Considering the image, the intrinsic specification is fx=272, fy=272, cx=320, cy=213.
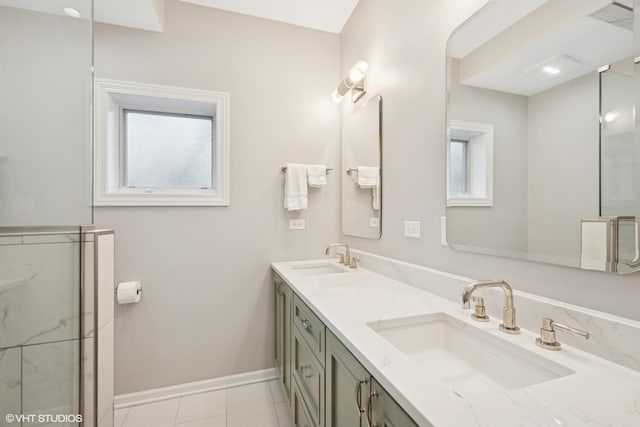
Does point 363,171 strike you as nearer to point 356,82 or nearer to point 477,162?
point 356,82

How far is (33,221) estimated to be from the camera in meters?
0.95

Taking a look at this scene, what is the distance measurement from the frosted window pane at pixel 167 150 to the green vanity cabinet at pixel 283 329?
3.18ft

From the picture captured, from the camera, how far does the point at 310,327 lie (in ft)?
3.75

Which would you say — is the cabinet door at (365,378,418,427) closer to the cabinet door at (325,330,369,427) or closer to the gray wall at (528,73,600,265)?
the cabinet door at (325,330,369,427)

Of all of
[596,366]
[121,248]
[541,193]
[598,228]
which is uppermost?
[541,193]

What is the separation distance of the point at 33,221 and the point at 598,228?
5.74 ft

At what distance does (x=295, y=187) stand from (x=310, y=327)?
1.08 meters

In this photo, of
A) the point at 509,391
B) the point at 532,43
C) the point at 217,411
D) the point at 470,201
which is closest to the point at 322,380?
the point at 509,391

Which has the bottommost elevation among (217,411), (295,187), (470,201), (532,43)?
(217,411)

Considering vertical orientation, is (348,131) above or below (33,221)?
above

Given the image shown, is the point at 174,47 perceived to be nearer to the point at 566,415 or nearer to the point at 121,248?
the point at 121,248

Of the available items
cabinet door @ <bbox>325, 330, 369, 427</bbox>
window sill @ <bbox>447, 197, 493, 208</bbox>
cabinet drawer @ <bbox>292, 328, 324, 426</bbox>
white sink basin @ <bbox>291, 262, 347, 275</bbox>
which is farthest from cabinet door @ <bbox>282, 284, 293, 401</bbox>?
window sill @ <bbox>447, 197, 493, 208</bbox>

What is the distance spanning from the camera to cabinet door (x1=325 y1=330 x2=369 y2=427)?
0.72 m

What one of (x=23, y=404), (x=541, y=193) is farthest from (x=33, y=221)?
(x=541, y=193)
